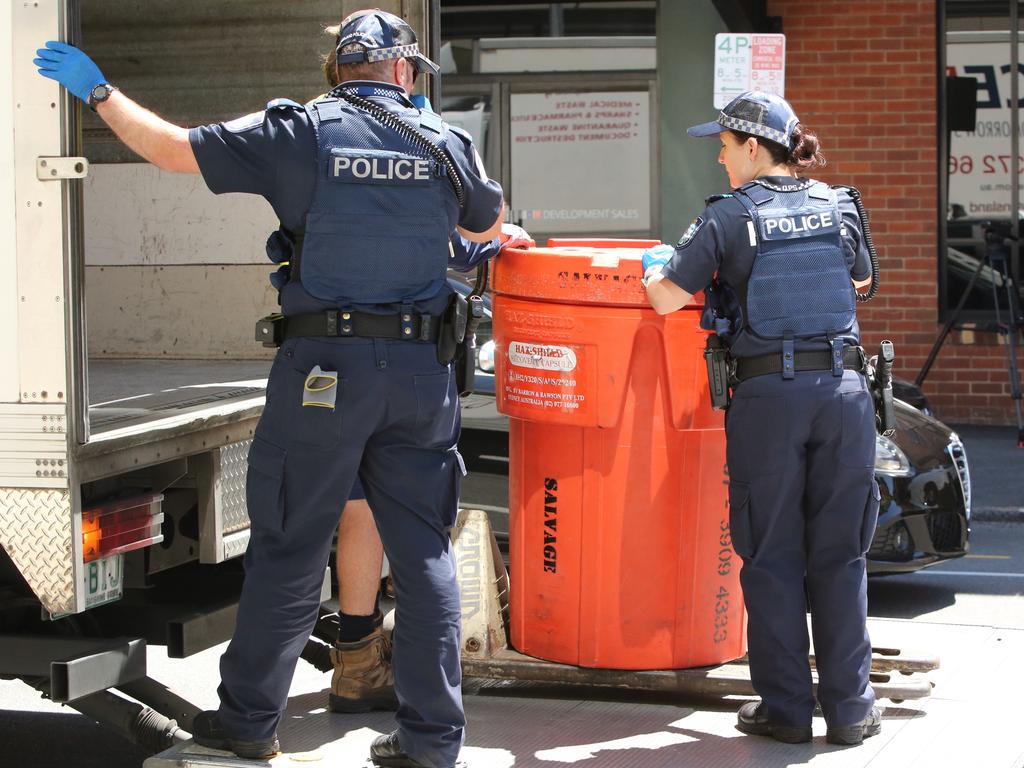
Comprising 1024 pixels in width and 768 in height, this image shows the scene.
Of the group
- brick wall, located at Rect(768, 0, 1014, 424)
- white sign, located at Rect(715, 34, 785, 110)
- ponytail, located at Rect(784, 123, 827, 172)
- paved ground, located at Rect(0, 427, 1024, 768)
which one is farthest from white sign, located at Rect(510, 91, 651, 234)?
ponytail, located at Rect(784, 123, 827, 172)

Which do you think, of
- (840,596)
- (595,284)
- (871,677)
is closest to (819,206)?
(595,284)

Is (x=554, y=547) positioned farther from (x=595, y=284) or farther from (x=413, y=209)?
(x=413, y=209)

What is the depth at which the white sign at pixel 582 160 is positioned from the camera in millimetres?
12992

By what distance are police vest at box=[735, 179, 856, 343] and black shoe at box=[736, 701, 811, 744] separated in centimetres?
104

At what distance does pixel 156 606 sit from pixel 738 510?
66.2 inches

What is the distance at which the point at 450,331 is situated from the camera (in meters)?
3.84

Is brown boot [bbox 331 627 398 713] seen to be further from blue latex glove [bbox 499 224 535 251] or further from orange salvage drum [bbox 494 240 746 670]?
blue latex glove [bbox 499 224 535 251]

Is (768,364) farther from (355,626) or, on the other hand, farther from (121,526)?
(121,526)

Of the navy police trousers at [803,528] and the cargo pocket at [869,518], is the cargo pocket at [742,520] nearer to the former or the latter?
the navy police trousers at [803,528]

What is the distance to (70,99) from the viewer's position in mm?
3584

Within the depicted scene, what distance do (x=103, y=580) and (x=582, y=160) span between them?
971 cm

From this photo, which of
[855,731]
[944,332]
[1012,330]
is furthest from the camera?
[944,332]

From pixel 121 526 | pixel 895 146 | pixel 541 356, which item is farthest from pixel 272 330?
pixel 895 146

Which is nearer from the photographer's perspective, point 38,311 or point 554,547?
point 38,311
